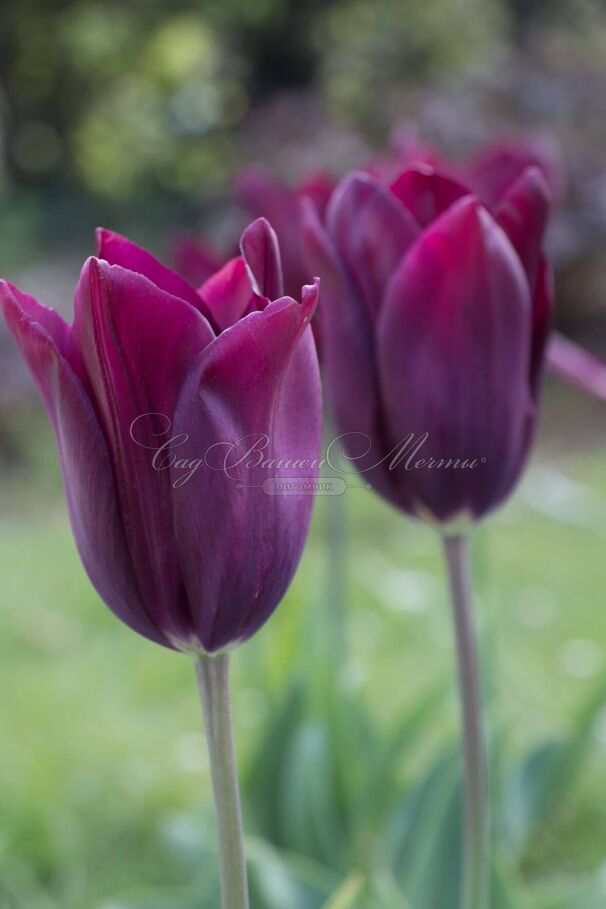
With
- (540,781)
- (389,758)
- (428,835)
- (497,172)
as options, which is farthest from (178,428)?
(540,781)

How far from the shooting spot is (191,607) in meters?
0.40

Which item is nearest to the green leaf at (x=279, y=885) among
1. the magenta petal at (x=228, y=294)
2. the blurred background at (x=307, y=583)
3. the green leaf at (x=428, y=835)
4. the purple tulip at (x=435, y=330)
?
the blurred background at (x=307, y=583)

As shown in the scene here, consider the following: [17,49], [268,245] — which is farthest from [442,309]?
[17,49]

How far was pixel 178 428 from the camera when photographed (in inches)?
14.8

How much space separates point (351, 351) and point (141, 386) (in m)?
0.21

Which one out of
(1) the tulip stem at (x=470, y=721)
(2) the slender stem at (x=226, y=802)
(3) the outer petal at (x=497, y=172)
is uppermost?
(3) the outer petal at (x=497, y=172)

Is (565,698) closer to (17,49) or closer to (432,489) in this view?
(432,489)

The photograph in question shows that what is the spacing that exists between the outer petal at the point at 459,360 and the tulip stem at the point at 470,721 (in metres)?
0.03

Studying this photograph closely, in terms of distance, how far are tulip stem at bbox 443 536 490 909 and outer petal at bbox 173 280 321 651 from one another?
Answer: 6.8 inches

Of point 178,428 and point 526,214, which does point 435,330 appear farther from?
point 178,428

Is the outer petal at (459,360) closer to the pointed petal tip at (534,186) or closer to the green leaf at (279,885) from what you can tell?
the pointed petal tip at (534,186)

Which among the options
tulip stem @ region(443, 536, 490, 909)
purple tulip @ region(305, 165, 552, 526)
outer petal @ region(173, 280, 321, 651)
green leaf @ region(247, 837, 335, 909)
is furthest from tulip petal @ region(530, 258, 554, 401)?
green leaf @ region(247, 837, 335, 909)

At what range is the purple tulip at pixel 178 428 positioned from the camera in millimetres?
365

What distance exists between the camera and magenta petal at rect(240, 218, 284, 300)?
1.29 ft
